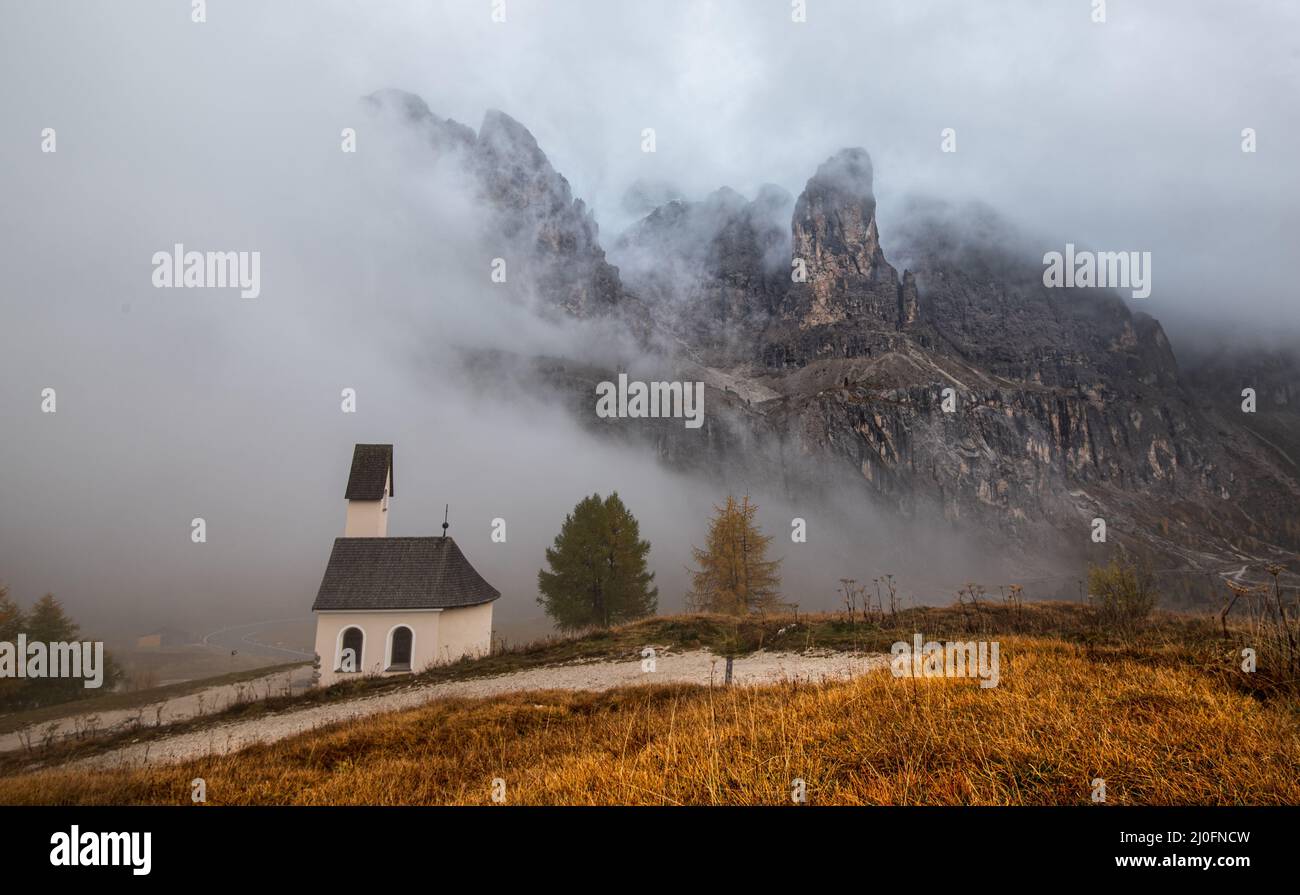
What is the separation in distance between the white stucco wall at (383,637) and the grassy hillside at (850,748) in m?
15.2

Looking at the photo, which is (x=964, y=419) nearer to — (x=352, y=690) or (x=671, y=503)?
(x=671, y=503)

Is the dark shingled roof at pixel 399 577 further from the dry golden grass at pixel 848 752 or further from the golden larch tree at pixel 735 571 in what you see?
the dry golden grass at pixel 848 752

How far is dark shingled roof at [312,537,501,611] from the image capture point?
24.9m

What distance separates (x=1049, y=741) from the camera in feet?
14.1

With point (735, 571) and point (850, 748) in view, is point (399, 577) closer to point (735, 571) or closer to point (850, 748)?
point (735, 571)

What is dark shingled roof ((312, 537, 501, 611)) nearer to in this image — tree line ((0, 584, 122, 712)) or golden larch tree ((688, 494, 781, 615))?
golden larch tree ((688, 494, 781, 615))

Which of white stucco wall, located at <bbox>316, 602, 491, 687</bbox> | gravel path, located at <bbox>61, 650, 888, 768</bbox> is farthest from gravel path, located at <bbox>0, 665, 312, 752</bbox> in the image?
gravel path, located at <bbox>61, 650, 888, 768</bbox>

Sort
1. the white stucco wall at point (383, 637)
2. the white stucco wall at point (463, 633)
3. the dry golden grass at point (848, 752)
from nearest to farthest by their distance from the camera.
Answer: the dry golden grass at point (848, 752) → the white stucco wall at point (383, 637) → the white stucco wall at point (463, 633)

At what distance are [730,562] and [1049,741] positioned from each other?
32454mm

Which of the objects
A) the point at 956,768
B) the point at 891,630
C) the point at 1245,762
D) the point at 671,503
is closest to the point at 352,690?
the point at 891,630

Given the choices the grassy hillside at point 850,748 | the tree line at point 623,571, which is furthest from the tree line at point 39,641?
the grassy hillside at point 850,748

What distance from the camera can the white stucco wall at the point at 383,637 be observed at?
24109 mm
